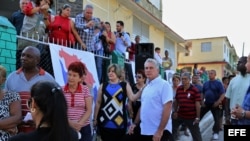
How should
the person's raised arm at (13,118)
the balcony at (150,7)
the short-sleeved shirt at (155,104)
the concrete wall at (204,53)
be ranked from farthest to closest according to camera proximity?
the concrete wall at (204,53)
the balcony at (150,7)
the short-sleeved shirt at (155,104)
the person's raised arm at (13,118)

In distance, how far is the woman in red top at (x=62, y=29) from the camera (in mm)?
6871

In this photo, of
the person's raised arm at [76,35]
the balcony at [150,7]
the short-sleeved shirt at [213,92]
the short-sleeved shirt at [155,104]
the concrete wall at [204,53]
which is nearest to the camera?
the short-sleeved shirt at [155,104]

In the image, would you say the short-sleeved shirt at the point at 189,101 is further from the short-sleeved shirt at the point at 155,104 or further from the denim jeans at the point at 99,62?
the short-sleeved shirt at the point at 155,104

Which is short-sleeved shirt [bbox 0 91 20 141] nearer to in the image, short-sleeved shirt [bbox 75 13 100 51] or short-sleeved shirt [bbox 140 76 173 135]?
short-sleeved shirt [bbox 140 76 173 135]

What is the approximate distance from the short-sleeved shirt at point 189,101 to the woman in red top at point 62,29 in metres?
2.75

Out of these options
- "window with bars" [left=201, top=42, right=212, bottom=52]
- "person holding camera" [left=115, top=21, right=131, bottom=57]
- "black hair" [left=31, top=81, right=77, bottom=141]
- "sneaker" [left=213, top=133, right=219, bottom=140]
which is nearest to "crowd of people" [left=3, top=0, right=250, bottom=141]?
"black hair" [left=31, top=81, right=77, bottom=141]

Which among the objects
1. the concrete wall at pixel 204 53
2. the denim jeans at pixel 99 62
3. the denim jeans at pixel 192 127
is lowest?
the denim jeans at pixel 192 127

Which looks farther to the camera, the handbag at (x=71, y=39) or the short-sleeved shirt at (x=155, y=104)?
the handbag at (x=71, y=39)

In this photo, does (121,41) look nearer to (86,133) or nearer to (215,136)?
(215,136)

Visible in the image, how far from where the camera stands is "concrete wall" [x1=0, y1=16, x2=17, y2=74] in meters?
4.88

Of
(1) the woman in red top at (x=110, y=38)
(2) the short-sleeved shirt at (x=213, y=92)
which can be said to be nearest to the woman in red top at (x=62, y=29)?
(1) the woman in red top at (x=110, y=38)

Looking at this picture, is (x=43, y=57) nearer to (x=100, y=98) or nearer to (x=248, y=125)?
(x=100, y=98)

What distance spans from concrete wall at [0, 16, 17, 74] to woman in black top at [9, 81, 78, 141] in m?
2.48

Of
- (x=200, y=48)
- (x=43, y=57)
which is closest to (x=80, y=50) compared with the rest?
(x=43, y=57)
